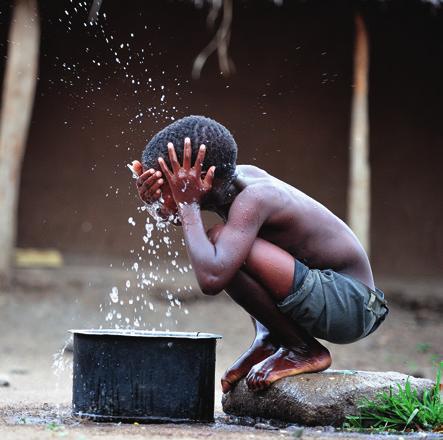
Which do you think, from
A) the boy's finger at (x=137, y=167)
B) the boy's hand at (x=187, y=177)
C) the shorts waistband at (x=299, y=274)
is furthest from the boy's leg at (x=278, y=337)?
the boy's finger at (x=137, y=167)

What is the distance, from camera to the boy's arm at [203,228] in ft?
10.5

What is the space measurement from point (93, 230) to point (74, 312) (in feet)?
5.38

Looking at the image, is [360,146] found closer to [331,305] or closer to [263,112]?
[263,112]

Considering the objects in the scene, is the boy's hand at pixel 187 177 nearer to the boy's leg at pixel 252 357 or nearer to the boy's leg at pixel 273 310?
the boy's leg at pixel 273 310

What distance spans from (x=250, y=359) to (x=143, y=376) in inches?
20.9

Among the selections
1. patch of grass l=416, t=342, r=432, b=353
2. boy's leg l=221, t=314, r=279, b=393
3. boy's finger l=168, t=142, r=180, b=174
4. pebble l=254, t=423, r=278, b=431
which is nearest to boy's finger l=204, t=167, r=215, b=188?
boy's finger l=168, t=142, r=180, b=174

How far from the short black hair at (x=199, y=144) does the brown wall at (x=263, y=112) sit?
5.07 m

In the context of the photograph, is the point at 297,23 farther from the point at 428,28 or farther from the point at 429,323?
the point at 429,323

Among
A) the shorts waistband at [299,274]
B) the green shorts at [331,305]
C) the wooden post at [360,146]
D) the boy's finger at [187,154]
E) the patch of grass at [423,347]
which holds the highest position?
the wooden post at [360,146]

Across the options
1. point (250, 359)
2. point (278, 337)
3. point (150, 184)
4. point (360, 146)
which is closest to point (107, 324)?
point (360, 146)

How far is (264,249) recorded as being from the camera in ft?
10.9

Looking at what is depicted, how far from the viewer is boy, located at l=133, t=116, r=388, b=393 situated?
3.28 meters

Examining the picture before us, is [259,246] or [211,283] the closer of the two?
[211,283]

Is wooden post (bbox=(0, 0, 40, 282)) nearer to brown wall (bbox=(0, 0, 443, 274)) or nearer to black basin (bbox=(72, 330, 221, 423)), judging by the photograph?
brown wall (bbox=(0, 0, 443, 274))
